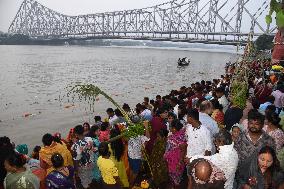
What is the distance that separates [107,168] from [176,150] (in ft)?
3.36

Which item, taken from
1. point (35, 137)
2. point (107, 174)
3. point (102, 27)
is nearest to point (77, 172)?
point (107, 174)

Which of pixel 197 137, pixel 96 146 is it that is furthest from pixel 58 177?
pixel 197 137

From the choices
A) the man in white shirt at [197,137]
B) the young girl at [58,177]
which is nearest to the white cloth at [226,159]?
the man in white shirt at [197,137]

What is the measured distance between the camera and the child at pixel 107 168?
15.3ft

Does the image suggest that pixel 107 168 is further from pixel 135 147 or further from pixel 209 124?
pixel 209 124

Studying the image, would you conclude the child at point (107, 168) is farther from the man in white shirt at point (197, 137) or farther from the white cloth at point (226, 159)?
the white cloth at point (226, 159)

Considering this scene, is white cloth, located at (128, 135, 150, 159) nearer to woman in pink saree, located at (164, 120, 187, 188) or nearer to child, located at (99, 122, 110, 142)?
woman in pink saree, located at (164, 120, 187, 188)

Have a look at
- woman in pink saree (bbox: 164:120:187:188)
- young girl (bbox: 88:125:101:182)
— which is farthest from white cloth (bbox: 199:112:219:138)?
young girl (bbox: 88:125:101:182)

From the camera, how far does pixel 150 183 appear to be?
5930mm

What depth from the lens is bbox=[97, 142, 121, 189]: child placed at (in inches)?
183

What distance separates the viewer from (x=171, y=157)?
5070mm

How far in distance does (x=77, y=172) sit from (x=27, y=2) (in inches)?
7127

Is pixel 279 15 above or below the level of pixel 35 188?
above

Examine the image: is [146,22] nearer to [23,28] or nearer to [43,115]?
[23,28]
